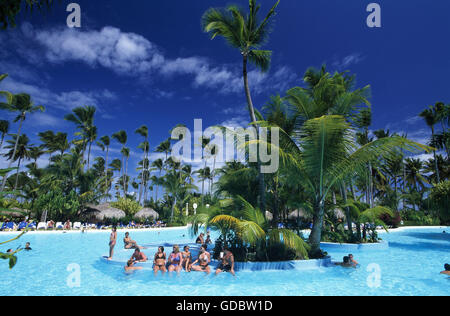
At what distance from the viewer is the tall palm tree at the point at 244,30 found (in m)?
9.17

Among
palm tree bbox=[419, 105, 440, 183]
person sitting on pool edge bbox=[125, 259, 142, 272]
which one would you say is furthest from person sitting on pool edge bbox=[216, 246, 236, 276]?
palm tree bbox=[419, 105, 440, 183]

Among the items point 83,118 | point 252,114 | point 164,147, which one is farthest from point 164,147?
point 252,114

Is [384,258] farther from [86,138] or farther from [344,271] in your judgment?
[86,138]

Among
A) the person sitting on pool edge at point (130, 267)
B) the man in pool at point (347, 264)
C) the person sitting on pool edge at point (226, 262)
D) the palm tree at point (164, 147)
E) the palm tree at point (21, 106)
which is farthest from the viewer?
the palm tree at point (164, 147)

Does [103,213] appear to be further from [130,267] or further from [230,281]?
[230,281]

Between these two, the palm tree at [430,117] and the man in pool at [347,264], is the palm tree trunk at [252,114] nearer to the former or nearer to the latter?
the man in pool at [347,264]

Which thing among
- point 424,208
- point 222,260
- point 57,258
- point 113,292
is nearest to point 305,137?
point 222,260

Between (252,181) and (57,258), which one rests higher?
(252,181)

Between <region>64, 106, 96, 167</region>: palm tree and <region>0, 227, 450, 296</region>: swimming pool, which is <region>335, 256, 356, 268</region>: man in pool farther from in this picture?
<region>64, 106, 96, 167</region>: palm tree

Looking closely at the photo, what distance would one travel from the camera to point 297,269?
775 cm

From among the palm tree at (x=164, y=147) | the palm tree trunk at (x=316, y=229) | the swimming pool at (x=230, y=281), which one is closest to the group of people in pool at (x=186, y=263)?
the swimming pool at (x=230, y=281)

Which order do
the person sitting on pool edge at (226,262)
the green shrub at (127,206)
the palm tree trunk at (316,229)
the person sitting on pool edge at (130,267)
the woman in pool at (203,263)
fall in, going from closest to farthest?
the person sitting on pool edge at (226,262), the woman in pool at (203,263), the person sitting on pool edge at (130,267), the palm tree trunk at (316,229), the green shrub at (127,206)

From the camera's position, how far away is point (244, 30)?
30.7 feet
